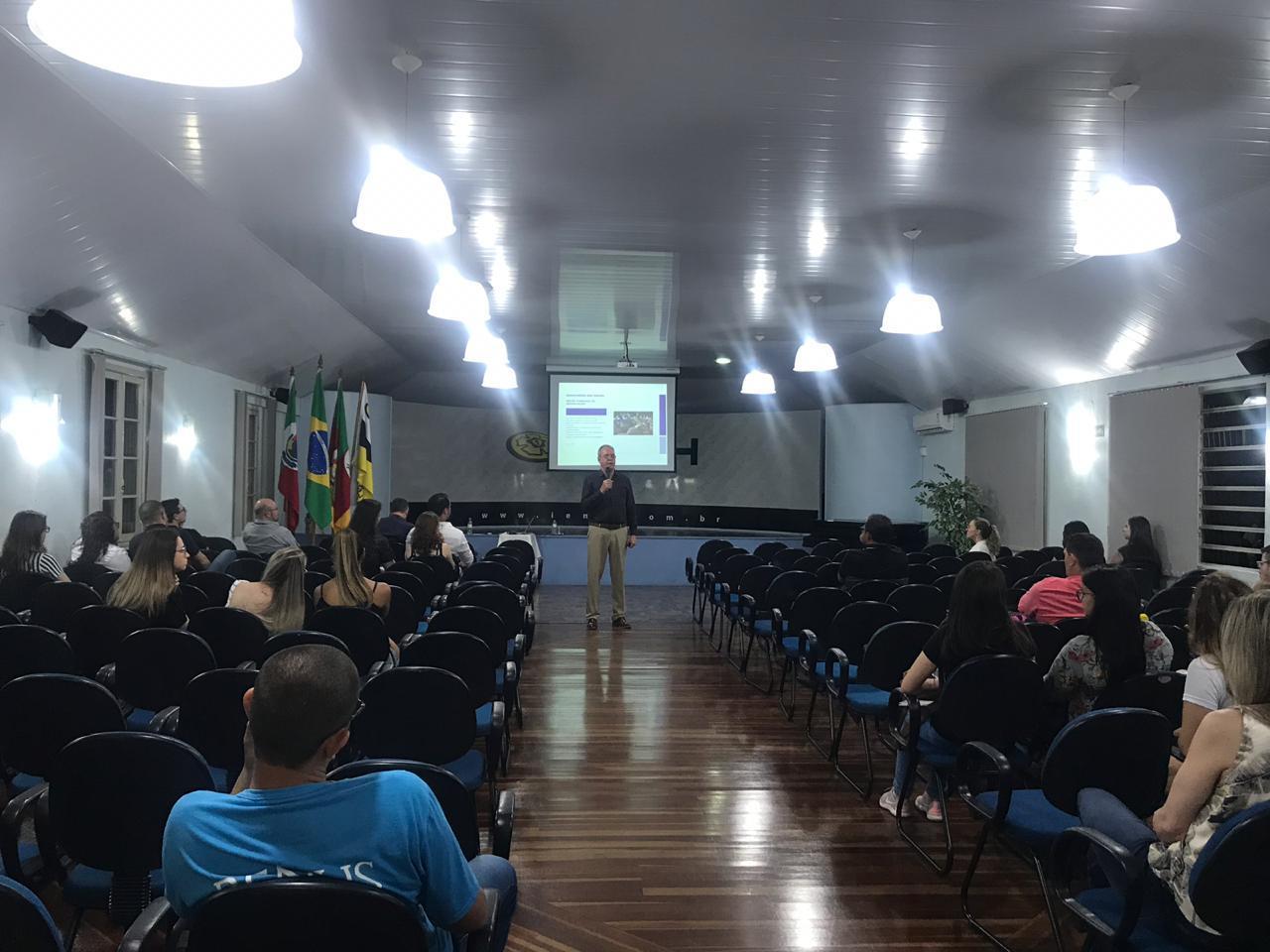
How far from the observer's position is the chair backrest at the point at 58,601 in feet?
17.9

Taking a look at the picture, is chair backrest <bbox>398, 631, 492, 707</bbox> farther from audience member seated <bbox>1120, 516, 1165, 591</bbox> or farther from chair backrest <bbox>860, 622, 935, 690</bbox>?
audience member seated <bbox>1120, 516, 1165, 591</bbox>

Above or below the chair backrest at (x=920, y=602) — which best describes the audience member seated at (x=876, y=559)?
above

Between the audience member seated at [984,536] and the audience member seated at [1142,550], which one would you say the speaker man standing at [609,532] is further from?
the audience member seated at [1142,550]

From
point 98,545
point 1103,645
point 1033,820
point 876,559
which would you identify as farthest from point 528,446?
point 1033,820

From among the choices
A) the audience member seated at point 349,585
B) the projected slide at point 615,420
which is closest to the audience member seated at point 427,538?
the audience member seated at point 349,585

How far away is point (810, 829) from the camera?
4.43m

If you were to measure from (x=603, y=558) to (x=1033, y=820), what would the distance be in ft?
24.2

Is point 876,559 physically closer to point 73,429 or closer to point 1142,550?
point 1142,550

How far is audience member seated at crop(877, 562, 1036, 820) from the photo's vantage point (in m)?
4.12

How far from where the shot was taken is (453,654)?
4473 millimetres

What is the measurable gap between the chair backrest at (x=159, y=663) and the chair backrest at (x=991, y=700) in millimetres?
3187

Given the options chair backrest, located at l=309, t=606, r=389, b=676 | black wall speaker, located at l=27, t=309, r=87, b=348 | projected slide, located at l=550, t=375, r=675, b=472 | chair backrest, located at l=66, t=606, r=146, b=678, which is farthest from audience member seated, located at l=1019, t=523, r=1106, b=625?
projected slide, located at l=550, t=375, r=675, b=472

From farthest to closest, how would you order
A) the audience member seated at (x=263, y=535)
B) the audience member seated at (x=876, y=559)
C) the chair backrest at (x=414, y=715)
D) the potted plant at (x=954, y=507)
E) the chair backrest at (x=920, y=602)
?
1. the potted plant at (x=954, y=507)
2. the audience member seated at (x=263, y=535)
3. the audience member seated at (x=876, y=559)
4. the chair backrest at (x=920, y=602)
5. the chair backrest at (x=414, y=715)

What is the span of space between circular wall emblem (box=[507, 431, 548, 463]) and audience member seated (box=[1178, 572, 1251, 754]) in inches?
631
